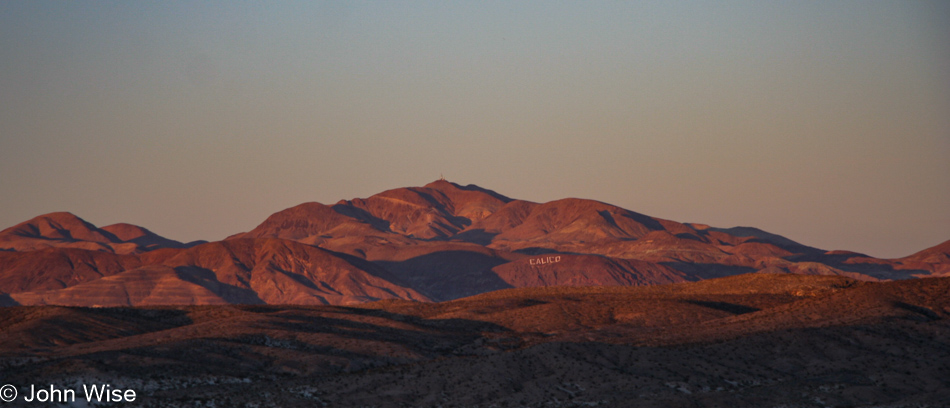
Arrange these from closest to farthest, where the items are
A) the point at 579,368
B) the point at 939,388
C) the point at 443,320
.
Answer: the point at 939,388 < the point at 579,368 < the point at 443,320

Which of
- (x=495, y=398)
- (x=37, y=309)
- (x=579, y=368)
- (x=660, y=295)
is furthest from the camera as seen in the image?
(x=660, y=295)

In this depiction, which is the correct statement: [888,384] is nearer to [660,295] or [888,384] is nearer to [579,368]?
[579,368]

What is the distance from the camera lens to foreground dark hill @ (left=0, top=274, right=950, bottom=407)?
4841 centimetres

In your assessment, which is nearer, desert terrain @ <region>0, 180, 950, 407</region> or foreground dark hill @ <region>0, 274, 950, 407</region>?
desert terrain @ <region>0, 180, 950, 407</region>

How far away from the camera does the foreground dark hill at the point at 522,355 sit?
48406mm

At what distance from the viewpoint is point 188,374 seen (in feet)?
181

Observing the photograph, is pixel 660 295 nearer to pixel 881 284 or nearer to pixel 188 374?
pixel 881 284

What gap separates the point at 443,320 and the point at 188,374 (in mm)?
35517

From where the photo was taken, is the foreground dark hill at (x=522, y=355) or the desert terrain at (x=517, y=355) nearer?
the desert terrain at (x=517, y=355)

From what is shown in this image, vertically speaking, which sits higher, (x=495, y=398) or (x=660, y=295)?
(x=660, y=295)

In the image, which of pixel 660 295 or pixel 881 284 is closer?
pixel 881 284

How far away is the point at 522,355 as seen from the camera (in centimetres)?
5494

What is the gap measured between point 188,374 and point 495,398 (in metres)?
17.4

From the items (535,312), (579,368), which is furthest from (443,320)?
(579,368)
